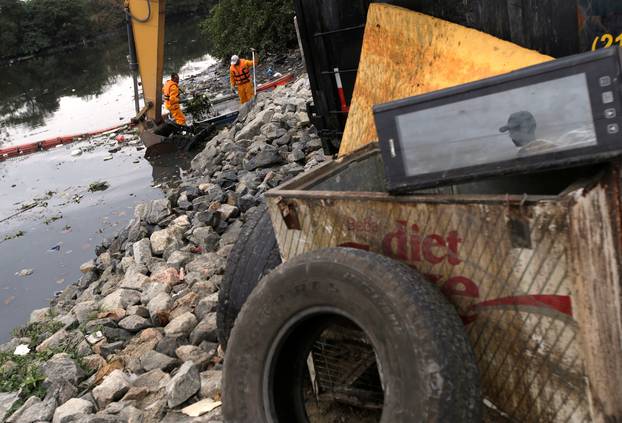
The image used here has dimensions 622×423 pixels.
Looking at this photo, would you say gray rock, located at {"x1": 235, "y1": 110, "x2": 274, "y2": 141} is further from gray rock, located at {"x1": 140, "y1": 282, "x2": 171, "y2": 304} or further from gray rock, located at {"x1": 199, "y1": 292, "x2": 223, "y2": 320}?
gray rock, located at {"x1": 199, "y1": 292, "x2": 223, "y2": 320}

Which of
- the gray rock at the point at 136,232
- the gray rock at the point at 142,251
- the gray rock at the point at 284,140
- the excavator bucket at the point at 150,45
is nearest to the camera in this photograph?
the gray rock at the point at 142,251

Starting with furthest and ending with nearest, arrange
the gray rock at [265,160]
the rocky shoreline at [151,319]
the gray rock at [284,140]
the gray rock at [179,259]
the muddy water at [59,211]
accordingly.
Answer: the gray rock at [284,140] < the gray rock at [265,160] < the muddy water at [59,211] < the gray rock at [179,259] < the rocky shoreline at [151,319]

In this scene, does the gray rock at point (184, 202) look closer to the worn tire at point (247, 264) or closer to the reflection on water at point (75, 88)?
the worn tire at point (247, 264)

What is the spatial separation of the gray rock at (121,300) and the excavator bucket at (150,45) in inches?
251

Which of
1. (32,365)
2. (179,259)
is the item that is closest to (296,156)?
(179,259)

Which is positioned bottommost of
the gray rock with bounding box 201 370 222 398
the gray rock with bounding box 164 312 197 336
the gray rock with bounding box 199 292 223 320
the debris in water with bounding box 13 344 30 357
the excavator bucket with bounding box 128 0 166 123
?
the debris in water with bounding box 13 344 30 357

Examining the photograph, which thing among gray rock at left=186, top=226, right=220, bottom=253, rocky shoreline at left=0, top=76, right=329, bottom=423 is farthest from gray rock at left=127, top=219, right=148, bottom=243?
gray rock at left=186, top=226, right=220, bottom=253

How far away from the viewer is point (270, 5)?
76.3 feet

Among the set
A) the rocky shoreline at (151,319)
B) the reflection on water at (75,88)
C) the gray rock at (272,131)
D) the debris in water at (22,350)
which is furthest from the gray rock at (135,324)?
the reflection on water at (75,88)

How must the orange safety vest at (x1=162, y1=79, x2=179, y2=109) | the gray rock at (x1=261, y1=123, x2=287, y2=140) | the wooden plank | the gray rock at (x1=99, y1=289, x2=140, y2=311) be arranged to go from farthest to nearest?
1. the orange safety vest at (x1=162, y1=79, x2=179, y2=109)
2. the gray rock at (x1=261, y1=123, x2=287, y2=140)
3. the gray rock at (x1=99, y1=289, x2=140, y2=311)
4. the wooden plank

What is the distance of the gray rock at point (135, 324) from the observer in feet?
15.3

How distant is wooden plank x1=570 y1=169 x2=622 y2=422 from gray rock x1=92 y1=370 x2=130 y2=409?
8.98 feet

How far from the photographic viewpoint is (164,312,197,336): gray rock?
423 centimetres

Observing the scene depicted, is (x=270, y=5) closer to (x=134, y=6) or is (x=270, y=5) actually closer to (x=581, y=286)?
(x=134, y=6)
